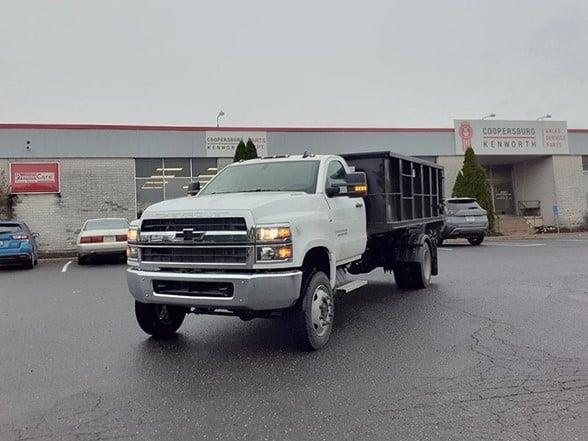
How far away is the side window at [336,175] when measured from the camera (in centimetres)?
618

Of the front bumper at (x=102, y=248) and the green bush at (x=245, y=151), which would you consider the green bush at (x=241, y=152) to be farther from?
the front bumper at (x=102, y=248)

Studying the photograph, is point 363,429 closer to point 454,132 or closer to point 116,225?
point 116,225

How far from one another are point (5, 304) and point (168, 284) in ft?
16.2

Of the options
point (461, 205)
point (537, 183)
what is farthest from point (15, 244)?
point (537, 183)

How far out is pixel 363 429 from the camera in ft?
Result: 11.0

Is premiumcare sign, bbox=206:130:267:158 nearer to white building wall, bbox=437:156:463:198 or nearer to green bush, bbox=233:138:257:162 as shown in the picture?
green bush, bbox=233:138:257:162

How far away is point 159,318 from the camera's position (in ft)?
19.1

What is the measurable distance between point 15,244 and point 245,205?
1199 centimetres

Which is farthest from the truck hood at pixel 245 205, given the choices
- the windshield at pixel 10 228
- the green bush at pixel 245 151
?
the green bush at pixel 245 151

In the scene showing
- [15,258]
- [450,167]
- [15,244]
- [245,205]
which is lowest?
[15,258]

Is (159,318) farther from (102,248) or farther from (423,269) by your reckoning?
(102,248)

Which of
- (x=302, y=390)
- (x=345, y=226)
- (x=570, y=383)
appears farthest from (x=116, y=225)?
(x=570, y=383)

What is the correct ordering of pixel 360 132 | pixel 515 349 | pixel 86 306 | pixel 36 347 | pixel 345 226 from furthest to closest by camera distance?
pixel 360 132 → pixel 86 306 → pixel 345 226 → pixel 36 347 → pixel 515 349

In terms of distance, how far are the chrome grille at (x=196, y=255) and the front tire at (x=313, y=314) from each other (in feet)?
2.57
